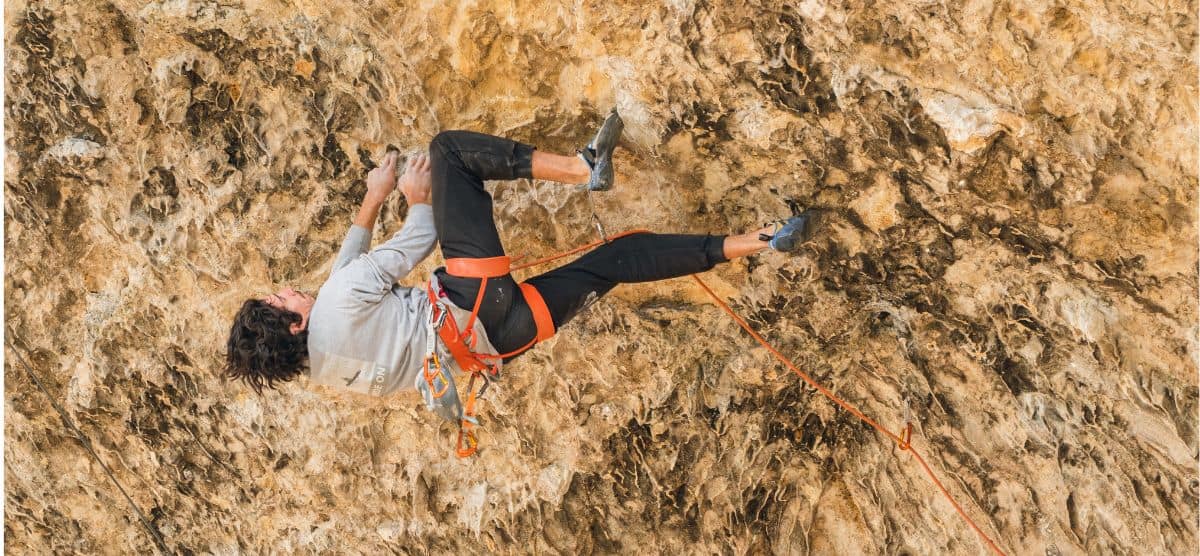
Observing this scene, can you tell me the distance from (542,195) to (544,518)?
1387 mm

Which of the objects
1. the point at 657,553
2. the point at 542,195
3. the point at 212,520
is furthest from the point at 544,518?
the point at 212,520

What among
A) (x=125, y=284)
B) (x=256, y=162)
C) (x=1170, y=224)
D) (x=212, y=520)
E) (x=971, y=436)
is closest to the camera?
(x=1170, y=224)

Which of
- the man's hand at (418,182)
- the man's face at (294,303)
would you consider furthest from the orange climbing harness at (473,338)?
the man's face at (294,303)

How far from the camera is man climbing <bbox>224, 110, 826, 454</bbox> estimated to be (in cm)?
301

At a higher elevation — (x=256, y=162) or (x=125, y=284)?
(x=256, y=162)

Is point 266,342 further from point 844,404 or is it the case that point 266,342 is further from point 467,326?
point 844,404

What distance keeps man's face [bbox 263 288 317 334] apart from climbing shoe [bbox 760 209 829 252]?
1495mm

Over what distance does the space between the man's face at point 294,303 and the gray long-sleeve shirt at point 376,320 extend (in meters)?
0.04

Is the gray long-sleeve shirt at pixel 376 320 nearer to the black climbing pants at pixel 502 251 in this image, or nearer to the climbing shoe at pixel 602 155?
the black climbing pants at pixel 502 251

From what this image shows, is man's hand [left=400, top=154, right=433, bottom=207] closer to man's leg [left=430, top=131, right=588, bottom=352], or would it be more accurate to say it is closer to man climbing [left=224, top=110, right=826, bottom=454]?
man climbing [left=224, top=110, right=826, bottom=454]

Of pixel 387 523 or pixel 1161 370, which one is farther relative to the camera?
pixel 387 523

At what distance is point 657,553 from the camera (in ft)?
13.4

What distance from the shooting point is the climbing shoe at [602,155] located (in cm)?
301

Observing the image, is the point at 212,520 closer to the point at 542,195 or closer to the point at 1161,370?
the point at 542,195
